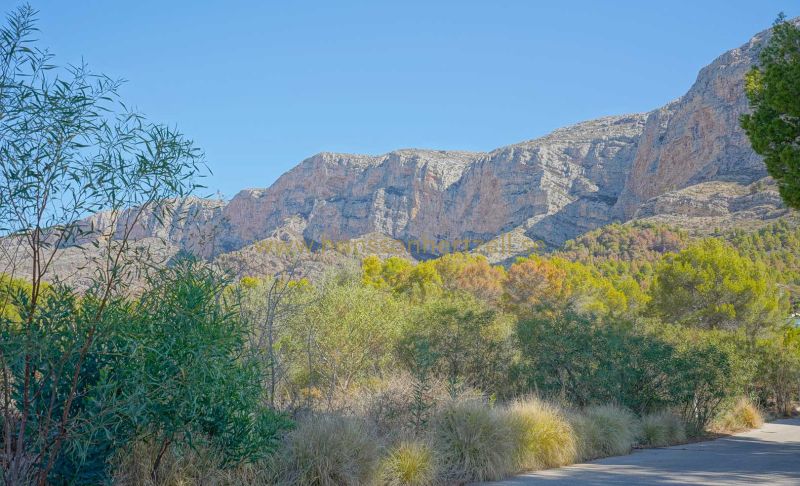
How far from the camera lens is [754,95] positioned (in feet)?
44.7

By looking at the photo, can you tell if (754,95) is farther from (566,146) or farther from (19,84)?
(566,146)

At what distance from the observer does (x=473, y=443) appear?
9758 mm

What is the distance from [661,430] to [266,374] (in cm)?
1251

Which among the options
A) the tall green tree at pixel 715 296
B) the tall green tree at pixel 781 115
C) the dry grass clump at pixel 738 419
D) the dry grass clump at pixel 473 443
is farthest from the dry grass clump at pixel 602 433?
the tall green tree at pixel 715 296

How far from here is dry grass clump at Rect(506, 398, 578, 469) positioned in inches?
415

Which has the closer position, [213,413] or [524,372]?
[213,413]

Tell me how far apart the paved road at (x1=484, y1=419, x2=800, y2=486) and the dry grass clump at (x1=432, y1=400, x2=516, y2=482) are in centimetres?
35

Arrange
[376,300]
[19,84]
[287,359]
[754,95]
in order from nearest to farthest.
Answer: [19,84]
[754,95]
[287,359]
[376,300]

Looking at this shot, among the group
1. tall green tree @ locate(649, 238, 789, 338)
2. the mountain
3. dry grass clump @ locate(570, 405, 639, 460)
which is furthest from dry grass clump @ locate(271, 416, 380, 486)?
the mountain

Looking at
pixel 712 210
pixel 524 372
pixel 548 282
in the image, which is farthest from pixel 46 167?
pixel 712 210

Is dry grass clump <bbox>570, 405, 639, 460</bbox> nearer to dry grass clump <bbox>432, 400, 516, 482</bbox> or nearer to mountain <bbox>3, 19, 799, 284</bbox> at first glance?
dry grass clump <bbox>432, 400, 516, 482</bbox>

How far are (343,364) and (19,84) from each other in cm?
Answer: 1437

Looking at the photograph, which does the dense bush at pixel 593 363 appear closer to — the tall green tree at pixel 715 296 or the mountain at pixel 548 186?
the tall green tree at pixel 715 296

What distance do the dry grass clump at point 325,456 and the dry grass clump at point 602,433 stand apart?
588cm
